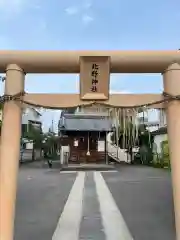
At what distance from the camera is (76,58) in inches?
146

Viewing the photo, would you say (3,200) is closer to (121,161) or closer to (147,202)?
(147,202)

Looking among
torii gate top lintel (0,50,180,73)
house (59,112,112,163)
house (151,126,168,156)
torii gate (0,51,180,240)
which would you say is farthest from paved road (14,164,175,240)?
house (151,126,168,156)

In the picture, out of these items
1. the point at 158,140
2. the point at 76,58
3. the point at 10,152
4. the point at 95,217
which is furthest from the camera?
the point at 158,140

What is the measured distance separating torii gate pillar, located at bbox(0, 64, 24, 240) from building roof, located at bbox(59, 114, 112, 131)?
22.1 metres

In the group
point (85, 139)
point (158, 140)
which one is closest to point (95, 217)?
point (85, 139)

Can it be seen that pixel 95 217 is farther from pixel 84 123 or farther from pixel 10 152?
pixel 84 123

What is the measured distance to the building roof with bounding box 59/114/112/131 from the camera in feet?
86.0

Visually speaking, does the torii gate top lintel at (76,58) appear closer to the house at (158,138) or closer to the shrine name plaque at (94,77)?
the shrine name plaque at (94,77)

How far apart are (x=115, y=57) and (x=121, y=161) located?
2815 centimetres

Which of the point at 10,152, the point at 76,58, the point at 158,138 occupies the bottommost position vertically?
the point at 10,152

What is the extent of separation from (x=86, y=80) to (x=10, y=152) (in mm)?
1134

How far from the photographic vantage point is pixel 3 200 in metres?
3.52

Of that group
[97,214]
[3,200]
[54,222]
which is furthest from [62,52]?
[97,214]

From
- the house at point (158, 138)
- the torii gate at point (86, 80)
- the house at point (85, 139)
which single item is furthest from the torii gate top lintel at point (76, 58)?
the house at point (158, 138)
